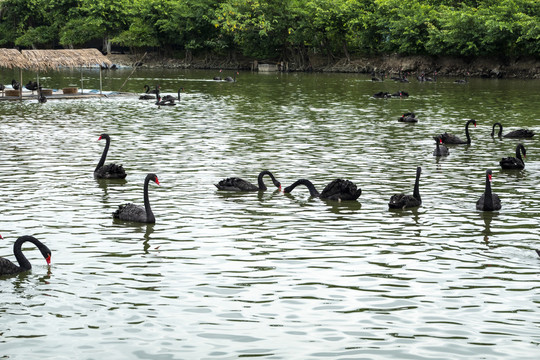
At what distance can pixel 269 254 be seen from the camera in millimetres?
13438

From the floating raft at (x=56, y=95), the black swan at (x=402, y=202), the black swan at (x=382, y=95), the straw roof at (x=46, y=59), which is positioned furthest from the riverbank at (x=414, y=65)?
the black swan at (x=402, y=202)

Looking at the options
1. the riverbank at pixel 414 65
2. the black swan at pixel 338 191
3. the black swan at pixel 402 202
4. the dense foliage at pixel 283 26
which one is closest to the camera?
the black swan at pixel 402 202

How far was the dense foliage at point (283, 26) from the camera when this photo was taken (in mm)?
70500

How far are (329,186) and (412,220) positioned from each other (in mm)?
2442

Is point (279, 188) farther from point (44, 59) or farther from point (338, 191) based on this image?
point (44, 59)

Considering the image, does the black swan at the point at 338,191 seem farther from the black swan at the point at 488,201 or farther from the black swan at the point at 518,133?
the black swan at the point at 518,133

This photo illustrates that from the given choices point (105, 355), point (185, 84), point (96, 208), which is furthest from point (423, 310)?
point (185, 84)

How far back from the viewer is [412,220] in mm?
16016

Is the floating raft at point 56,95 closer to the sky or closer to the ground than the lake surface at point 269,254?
closer to the sky

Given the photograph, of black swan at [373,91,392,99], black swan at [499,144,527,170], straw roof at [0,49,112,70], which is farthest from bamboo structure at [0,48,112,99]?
black swan at [499,144,527,170]

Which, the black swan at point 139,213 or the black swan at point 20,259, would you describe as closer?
the black swan at point 20,259

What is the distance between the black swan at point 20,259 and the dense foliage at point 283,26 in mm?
58016

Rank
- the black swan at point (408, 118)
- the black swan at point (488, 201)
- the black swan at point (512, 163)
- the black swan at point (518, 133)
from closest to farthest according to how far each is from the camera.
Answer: the black swan at point (488, 201)
the black swan at point (512, 163)
the black swan at point (518, 133)
the black swan at point (408, 118)

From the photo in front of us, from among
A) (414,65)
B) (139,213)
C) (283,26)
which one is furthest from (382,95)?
(283,26)
